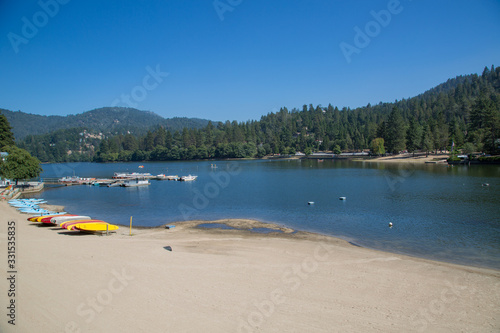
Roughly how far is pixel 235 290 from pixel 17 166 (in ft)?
181

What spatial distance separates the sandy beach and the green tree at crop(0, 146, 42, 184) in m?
40.2

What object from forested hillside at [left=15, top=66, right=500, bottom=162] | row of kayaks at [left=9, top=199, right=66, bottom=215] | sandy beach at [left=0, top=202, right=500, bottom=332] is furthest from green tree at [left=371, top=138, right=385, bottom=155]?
row of kayaks at [left=9, top=199, right=66, bottom=215]

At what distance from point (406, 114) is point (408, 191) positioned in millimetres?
150398

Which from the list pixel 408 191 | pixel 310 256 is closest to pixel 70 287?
pixel 310 256

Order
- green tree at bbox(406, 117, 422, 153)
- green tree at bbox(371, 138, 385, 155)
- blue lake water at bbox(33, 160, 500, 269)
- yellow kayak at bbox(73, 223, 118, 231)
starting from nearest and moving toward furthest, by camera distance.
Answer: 1. blue lake water at bbox(33, 160, 500, 269)
2. yellow kayak at bbox(73, 223, 118, 231)
3. green tree at bbox(406, 117, 422, 153)
4. green tree at bbox(371, 138, 385, 155)

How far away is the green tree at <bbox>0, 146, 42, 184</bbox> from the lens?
5144 centimetres

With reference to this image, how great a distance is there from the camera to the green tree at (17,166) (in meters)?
51.4

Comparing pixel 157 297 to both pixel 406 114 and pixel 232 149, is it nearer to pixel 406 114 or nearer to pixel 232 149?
pixel 232 149

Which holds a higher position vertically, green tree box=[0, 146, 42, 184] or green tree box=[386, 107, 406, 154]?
green tree box=[386, 107, 406, 154]

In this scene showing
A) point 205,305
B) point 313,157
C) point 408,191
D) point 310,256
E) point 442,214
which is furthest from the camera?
point 313,157

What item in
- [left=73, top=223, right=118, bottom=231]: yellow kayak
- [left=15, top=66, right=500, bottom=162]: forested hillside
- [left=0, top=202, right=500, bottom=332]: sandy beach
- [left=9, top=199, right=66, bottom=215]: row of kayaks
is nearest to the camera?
[left=0, top=202, right=500, bottom=332]: sandy beach

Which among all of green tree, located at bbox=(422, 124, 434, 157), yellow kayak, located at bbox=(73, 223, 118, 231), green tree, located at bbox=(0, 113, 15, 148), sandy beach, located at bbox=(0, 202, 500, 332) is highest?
green tree, located at bbox=(0, 113, 15, 148)

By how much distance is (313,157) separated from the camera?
15588 cm

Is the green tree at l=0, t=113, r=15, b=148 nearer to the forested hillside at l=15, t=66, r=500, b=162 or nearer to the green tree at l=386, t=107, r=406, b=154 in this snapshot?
the forested hillside at l=15, t=66, r=500, b=162
